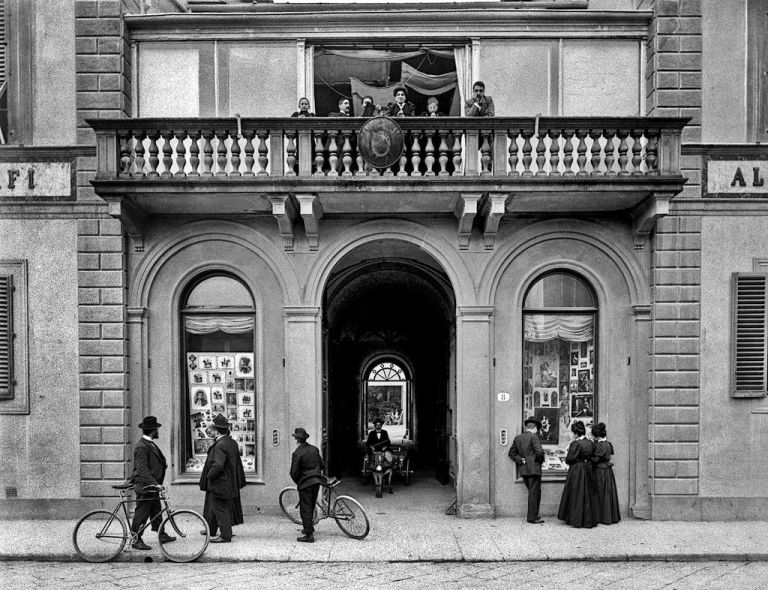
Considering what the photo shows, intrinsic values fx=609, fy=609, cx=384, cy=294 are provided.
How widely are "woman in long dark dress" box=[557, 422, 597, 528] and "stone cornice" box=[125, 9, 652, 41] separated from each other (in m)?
7.11

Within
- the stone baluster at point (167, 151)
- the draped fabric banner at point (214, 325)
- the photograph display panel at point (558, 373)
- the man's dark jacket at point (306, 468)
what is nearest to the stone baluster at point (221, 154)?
the stone baluster at point (167, 151)

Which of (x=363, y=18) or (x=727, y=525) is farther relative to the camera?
(x=363, y=18)

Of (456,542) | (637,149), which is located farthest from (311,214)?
(456,542)

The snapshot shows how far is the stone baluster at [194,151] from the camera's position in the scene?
1015cm

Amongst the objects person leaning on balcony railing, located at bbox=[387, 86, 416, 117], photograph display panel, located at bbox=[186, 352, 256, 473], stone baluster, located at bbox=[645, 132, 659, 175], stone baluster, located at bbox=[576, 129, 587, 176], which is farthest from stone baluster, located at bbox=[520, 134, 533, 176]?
photograph display panel, located at bbox=[186, 352, 256, 473]

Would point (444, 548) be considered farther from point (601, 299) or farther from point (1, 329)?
point (1, 329)

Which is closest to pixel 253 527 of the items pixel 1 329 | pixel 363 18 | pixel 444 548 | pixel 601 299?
pixel 444 548

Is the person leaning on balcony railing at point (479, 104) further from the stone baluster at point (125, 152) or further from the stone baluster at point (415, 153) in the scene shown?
the stone baluster at point (125, 152)

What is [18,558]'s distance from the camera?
8586 millimetres

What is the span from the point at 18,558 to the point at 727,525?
10948mm

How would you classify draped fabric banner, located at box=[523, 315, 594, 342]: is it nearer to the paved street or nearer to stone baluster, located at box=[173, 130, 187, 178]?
the paved street

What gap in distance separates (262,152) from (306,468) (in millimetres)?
5184

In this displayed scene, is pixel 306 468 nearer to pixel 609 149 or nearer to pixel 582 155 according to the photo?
pixel 582 155

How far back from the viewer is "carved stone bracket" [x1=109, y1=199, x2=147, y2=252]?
32.8 feet
